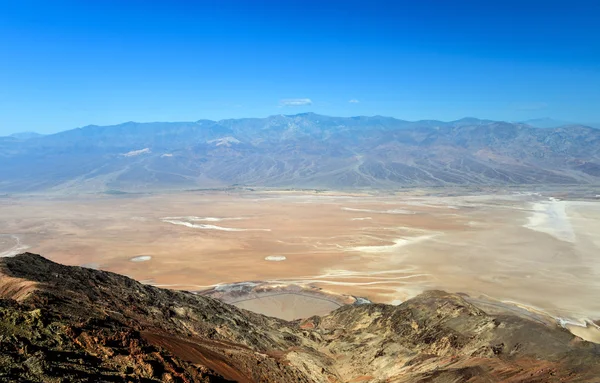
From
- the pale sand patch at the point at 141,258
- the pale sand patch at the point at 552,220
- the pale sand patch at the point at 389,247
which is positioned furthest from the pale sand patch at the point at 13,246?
the pale sand patch at the point at 552,220

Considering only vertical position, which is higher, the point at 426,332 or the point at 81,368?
the point at 81,368

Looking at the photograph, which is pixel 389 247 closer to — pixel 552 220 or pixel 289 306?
pixel 289 306

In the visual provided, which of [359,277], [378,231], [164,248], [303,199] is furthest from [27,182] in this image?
[359,277]

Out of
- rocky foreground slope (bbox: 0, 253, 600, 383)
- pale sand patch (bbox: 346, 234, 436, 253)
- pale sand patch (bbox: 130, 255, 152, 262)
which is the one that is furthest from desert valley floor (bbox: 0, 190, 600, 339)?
rocky foreground slope (bbox: 0, 253, 600, 383)

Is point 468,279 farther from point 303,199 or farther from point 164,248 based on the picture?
point 303,199

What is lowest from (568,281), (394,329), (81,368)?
(568,281)

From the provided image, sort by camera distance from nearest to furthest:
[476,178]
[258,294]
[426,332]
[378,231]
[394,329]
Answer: [426,332] → [394,329] → [258,294] → [378,231] → [476,178]

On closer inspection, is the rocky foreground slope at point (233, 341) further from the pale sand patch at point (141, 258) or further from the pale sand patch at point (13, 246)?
the pale sand patch at point (13, 246)
